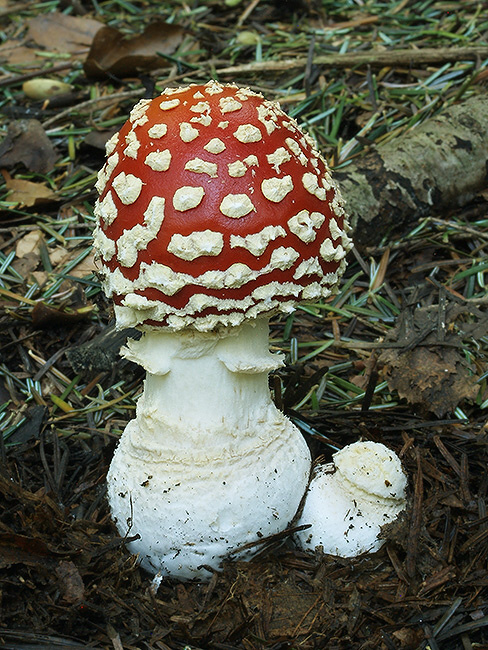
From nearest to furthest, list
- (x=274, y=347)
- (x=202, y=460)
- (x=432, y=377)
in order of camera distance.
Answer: (x=202, y=460), (x=432, y=377), (x=274, y=347)

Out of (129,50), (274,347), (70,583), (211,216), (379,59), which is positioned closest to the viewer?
(211,216)

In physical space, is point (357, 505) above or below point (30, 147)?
below

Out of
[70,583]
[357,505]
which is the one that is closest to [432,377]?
[357,505]

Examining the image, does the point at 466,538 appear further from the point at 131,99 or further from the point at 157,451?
the point at 131,99

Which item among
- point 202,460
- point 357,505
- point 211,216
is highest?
point 211,216

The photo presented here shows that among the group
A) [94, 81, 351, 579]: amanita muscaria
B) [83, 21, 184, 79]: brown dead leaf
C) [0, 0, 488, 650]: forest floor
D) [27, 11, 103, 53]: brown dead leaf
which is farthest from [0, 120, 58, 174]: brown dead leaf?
[94, 81, 351, 579]: amanita muscaria

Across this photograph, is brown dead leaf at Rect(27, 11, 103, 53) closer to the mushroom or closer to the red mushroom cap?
the red mushroom cap

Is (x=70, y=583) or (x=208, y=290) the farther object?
(x=70, y=583)

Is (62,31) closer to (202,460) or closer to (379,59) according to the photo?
(379,59)
